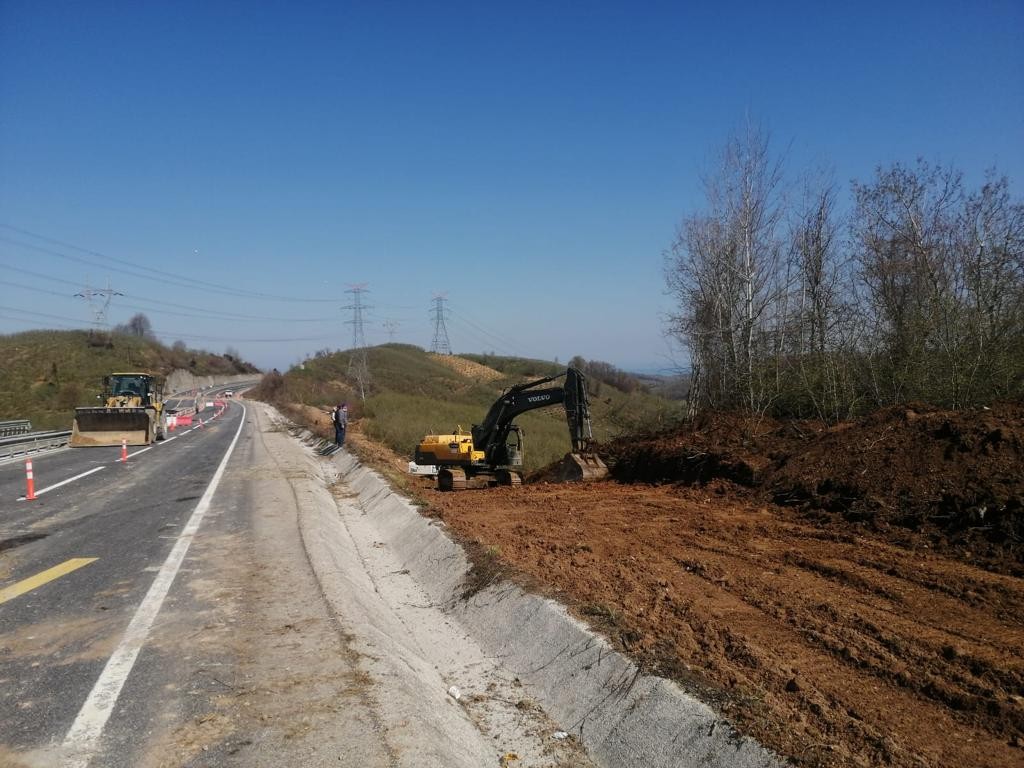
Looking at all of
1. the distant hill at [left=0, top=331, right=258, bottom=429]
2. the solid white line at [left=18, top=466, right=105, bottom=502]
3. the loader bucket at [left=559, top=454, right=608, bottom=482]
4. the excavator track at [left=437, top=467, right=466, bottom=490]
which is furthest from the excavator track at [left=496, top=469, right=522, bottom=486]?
the distant hill at [left=0, top=331, right=258, bottom=429]

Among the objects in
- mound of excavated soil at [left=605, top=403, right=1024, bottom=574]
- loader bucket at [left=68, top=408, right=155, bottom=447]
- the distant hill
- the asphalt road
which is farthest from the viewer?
the distant hill

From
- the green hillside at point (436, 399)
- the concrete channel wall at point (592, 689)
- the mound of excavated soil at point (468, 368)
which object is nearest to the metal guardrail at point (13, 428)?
the green hillside at point (436, 399)

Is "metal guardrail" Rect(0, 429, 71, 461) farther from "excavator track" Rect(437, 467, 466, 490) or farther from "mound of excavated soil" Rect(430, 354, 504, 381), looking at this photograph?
"mound of excavated soil" Rect(430, 354, 504, 381)

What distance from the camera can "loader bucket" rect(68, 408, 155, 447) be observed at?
28172 millimetres

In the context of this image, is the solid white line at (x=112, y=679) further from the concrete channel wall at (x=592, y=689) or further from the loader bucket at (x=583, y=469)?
the loader bucket at (x=583, y=469)

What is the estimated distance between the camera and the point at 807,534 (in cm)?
895

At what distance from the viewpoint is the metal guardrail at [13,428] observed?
30.6 metres

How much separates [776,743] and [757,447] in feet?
33.1

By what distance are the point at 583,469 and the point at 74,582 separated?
10.5 metres

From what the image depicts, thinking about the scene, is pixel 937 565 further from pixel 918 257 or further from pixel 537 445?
pixel 537 445

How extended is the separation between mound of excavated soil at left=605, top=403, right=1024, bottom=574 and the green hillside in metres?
6.76

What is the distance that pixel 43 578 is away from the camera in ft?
26.6

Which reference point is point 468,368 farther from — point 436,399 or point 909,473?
point 909,473

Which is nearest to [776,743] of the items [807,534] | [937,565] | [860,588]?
[860,588]
